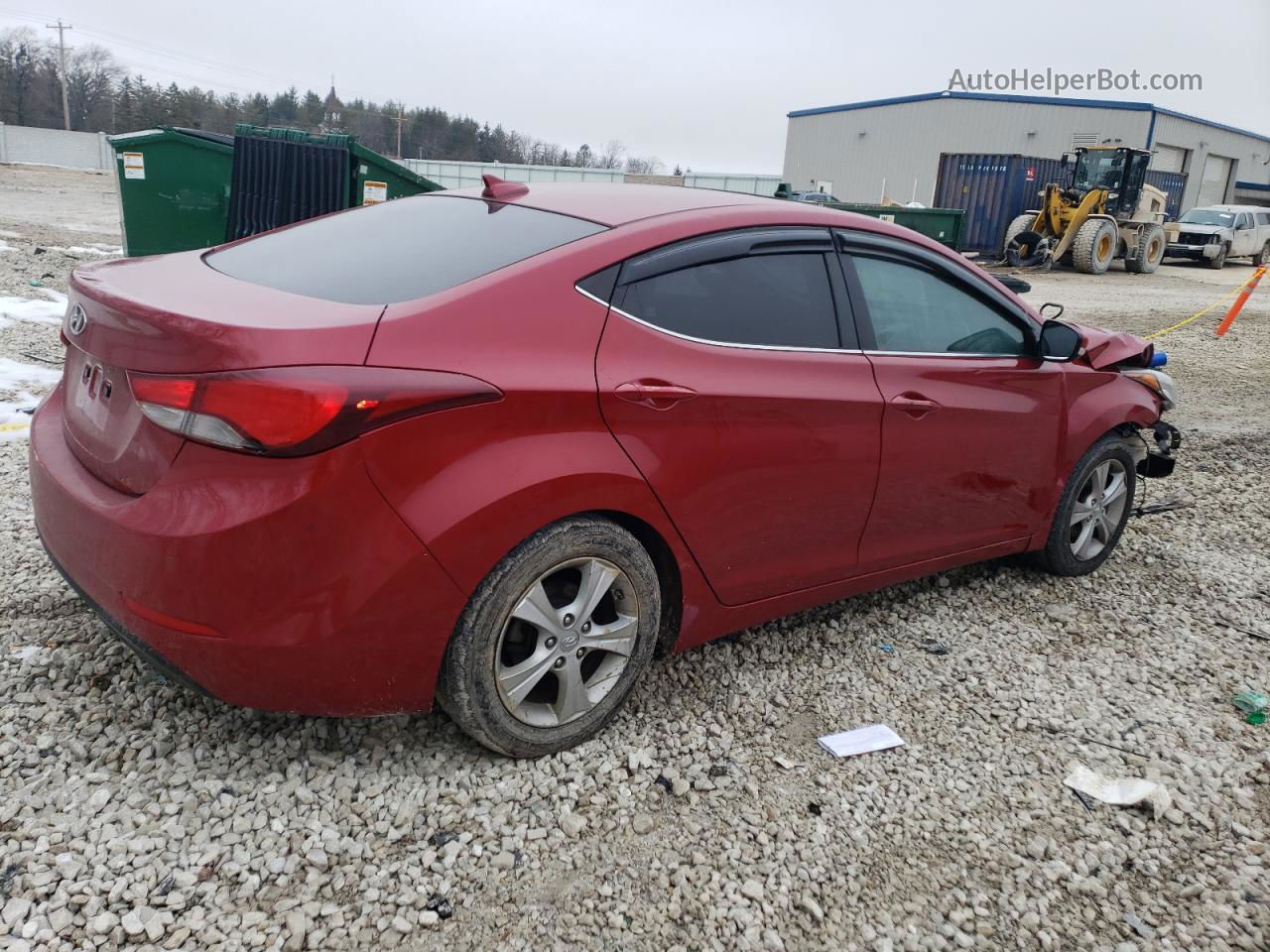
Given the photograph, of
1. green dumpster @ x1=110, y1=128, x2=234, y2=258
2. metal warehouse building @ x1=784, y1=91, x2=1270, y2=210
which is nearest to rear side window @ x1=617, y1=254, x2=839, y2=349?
green dumpster @ x1=110, y1=128, x2=234, y2=258

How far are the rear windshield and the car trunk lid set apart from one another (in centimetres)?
12

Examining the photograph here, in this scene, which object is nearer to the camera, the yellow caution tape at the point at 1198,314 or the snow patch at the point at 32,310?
the snow patch at the point at 32,310

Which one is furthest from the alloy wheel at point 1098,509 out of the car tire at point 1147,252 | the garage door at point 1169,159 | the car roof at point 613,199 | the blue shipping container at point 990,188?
the garage door at point 1169,159

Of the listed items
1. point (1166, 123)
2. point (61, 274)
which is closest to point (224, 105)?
point (1166, 123)

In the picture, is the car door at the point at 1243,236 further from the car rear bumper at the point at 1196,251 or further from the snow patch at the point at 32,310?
the snow patch at the point at 32,310

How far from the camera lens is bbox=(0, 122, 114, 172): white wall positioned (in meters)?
49.9

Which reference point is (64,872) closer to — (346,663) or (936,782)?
(346,663)

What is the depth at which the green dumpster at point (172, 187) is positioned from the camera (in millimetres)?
10859

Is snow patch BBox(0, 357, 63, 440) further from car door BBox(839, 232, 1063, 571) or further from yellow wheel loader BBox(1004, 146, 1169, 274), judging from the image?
yellow wheel loader BBox(1004, 146, 1169, 274)

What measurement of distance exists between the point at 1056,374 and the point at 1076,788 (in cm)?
178

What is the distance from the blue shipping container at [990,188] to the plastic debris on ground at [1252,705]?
25.6 meters

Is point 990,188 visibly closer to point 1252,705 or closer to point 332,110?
point 1252,705

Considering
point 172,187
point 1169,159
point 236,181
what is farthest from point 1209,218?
point 172,187

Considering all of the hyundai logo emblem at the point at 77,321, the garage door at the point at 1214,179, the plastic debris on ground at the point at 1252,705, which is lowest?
the plastic debris on ground at the point at 1252,705
